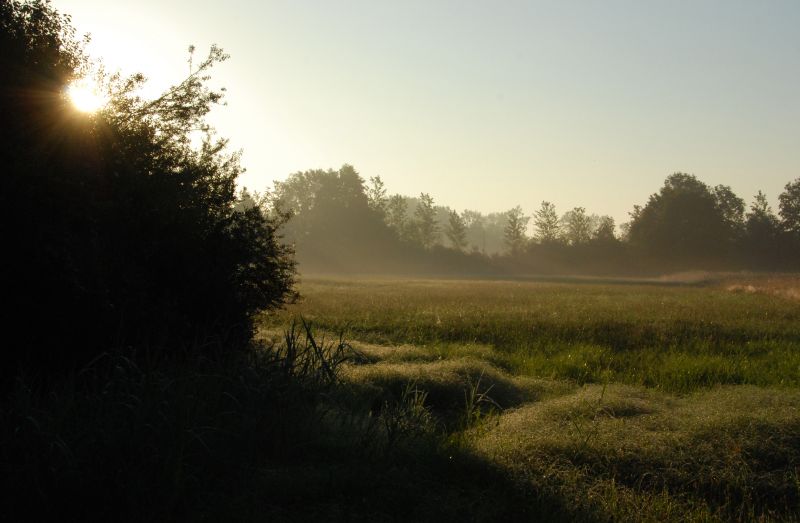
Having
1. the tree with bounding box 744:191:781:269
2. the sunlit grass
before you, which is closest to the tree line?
the tree with bounding box 744:191:781:269

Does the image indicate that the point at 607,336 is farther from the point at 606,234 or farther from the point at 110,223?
the point at 606,234

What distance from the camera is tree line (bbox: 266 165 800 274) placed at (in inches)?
2815

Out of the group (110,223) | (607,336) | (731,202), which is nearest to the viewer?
(110,223)

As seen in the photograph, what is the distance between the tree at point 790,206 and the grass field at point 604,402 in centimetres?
7133

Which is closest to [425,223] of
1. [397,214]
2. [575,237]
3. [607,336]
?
→ [397,214]

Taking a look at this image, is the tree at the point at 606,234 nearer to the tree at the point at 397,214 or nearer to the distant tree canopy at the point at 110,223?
the tree at the point at 397,214

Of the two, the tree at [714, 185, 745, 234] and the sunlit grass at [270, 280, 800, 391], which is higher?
the tree at [714, 185, 745, 234]

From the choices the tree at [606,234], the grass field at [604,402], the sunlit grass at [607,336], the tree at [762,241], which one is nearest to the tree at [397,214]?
the tree at [606,234]

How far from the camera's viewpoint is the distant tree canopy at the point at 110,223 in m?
5.98

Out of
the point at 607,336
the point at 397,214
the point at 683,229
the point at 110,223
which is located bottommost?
the point at 607,336

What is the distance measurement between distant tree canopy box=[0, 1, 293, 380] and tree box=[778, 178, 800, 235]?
8290 cm

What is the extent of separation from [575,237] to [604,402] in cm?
8916

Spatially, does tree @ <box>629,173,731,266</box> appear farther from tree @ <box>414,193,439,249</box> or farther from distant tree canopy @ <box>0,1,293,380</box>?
distant tree canopy @ <box>0,1,293,380</box>

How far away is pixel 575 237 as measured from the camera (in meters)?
92.8
